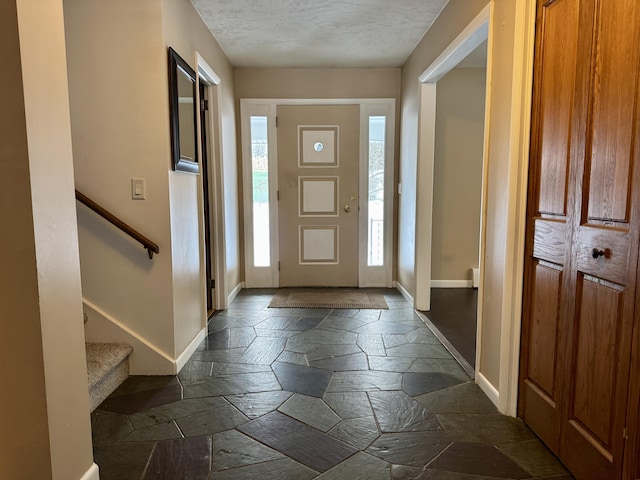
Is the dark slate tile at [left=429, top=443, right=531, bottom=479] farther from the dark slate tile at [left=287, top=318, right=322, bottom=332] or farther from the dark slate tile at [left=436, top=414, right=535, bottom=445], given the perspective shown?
the dark slate tile at [left=287, top=318, right=322, bottom=332]

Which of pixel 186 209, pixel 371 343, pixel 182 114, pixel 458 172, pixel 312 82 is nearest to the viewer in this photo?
pixel 182 114

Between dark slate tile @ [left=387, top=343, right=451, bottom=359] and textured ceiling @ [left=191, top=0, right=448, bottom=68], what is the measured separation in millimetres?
2427

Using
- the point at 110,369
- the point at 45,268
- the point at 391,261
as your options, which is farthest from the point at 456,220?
the point at 45,268

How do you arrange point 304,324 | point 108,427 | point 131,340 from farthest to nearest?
point 304,324, point 131,340, point 108,427

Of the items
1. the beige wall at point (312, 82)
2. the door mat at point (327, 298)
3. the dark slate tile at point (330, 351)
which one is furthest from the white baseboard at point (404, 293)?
the beige wall at point (312, 82)

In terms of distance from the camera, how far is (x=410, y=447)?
72.8 inches

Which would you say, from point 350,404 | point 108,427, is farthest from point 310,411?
point 108,427

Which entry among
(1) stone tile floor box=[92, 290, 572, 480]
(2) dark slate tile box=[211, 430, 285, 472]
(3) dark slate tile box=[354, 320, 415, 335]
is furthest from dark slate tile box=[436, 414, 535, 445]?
(3) dark slate tile box=[354, 320, 415, 335]

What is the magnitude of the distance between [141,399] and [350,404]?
1.13 meters

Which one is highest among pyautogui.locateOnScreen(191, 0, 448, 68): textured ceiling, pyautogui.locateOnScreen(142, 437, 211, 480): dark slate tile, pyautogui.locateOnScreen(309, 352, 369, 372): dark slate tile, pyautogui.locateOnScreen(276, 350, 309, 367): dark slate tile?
pyautogui.locateOnScreen(191, 0, 448, 68): textured ceiling

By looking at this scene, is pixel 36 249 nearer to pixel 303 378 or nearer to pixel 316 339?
pixel 303 378

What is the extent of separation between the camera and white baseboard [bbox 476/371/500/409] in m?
2.17

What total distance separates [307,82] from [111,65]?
2514 mm

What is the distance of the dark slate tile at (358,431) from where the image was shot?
189 centimetres
